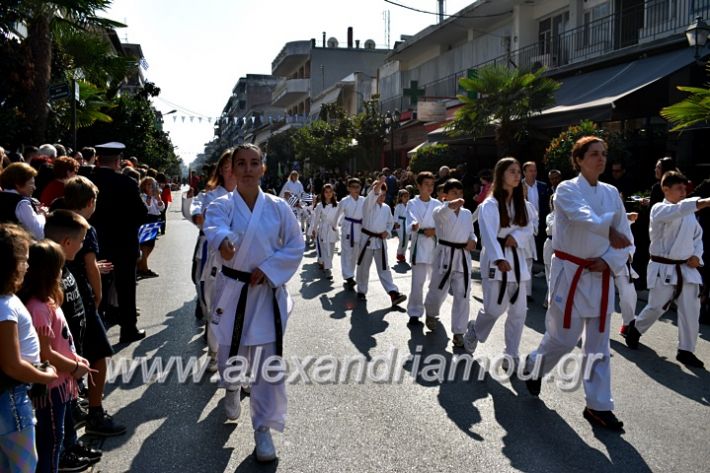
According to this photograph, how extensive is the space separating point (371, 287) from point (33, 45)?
8.06m

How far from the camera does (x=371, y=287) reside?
11.2 meters

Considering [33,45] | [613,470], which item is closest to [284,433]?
[613,470]

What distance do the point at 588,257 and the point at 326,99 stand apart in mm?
51092

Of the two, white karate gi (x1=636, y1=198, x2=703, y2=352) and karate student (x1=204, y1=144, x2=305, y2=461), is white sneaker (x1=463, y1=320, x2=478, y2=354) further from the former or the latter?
karate student (x1=204, y1=144, x2=305, y2=461)

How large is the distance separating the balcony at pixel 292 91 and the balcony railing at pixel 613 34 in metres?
42.6

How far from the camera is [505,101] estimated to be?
16812mm

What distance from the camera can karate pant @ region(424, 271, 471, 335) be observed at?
7.30 m

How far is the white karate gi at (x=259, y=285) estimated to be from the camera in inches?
173

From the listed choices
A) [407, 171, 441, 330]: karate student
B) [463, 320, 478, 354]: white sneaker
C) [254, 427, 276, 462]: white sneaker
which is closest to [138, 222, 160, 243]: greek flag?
[407, 171, 441, 330]: karate student

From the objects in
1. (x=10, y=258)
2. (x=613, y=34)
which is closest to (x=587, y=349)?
(x=10, y=258)

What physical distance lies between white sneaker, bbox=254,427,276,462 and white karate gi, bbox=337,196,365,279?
672 centimetres

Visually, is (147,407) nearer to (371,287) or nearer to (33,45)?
(371,287)

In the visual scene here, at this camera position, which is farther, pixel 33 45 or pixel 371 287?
pixel 33 45

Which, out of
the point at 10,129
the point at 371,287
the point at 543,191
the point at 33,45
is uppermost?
the point at 33,45
